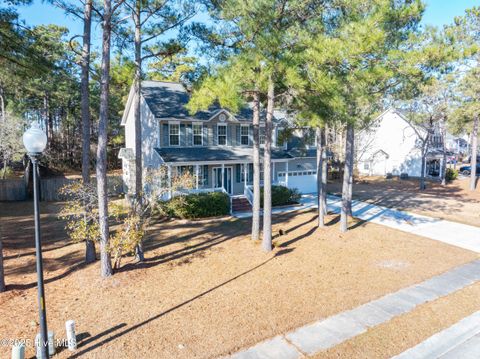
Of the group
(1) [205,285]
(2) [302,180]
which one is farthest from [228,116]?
(1) [205,285]

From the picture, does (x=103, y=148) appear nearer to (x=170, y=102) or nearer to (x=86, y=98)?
(x=86, y=98)

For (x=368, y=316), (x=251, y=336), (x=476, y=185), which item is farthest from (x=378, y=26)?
(x=476, y=185)

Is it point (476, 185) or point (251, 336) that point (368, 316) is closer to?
point (251, 336)

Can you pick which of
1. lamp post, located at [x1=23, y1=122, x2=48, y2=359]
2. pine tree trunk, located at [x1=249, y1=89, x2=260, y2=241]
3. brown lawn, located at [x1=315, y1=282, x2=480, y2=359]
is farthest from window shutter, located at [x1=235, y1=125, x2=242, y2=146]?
lamp post, located at [x1=23, y1=122, x2=48, y2=359]

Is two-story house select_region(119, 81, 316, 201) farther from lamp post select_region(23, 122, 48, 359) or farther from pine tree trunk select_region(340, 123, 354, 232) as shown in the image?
lamp post select_region(23, 122, 48, 359)

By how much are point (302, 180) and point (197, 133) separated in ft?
29.6

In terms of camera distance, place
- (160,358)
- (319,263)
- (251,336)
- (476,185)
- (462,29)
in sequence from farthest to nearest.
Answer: (476,185) < (462,29) < (319,263) < (251,336) < (160,358)

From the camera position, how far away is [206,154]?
20.9 metres

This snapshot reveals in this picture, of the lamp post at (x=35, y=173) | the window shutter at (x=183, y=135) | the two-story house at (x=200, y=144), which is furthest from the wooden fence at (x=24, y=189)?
the lamp post at (x=35, y=173)

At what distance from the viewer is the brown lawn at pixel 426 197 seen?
1955 centimetres

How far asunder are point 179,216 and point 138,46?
30.6ft

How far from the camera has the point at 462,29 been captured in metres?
23.6

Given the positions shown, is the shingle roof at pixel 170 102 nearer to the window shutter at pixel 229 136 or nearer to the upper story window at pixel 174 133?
the upper story window at pixel 174 133

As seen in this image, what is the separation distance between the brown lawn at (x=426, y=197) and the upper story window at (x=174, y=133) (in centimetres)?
1361
